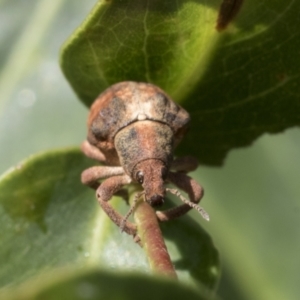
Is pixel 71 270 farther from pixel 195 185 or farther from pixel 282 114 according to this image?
pixel 282 114

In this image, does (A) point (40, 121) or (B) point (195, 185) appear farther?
(A) point (40, 121)

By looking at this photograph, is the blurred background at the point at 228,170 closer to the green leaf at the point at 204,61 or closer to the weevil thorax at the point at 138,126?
the green leaf at the point at 204,61

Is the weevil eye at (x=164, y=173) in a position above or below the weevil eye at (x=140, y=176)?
below

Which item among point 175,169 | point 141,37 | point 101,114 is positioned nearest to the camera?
point 141,37

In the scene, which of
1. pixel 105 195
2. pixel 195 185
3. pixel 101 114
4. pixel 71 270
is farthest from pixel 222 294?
pixel 71 270

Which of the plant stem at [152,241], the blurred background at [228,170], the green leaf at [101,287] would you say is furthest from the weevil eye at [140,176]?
the blurred background at [228,170]

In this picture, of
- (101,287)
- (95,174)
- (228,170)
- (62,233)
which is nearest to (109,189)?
(95,174)
